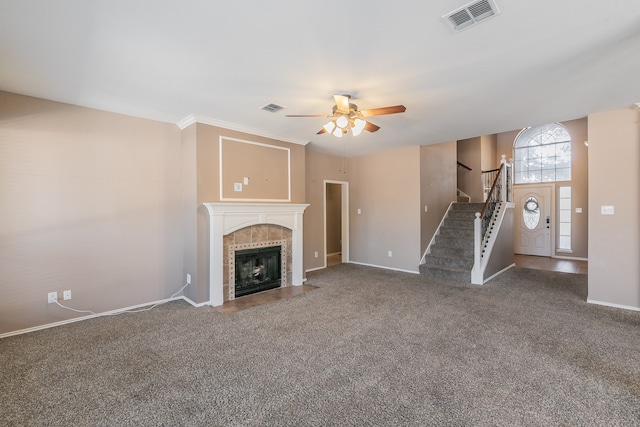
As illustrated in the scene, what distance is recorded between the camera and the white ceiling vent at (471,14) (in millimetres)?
1816

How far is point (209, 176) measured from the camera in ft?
13.4

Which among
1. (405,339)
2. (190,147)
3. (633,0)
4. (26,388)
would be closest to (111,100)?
(190,147)

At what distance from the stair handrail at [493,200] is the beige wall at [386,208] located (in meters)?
1.11

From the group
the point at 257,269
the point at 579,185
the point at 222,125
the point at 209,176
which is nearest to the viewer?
the point at 209,176

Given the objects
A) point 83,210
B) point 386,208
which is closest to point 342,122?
point 83,210

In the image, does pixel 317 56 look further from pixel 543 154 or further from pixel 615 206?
pixel 543 154

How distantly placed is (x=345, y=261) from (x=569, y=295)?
13.8 ft

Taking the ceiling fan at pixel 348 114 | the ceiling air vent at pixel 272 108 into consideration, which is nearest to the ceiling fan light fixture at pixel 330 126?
→ the ceiling fan at pixel 348 114

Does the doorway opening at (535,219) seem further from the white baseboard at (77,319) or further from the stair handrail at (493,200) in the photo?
the white baseboard at (77,319)

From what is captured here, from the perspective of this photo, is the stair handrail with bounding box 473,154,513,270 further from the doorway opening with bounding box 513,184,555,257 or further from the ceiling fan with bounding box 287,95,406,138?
the ceiling fan with bounding box 287,95,406,138

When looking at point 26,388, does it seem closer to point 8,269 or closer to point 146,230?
point 8,269

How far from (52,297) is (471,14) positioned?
4958 millimetres

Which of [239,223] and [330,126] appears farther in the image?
[239,223]

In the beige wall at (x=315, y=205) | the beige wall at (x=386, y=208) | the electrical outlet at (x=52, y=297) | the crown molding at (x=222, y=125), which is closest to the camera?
the electrical outlet at (x=52, y=297)
